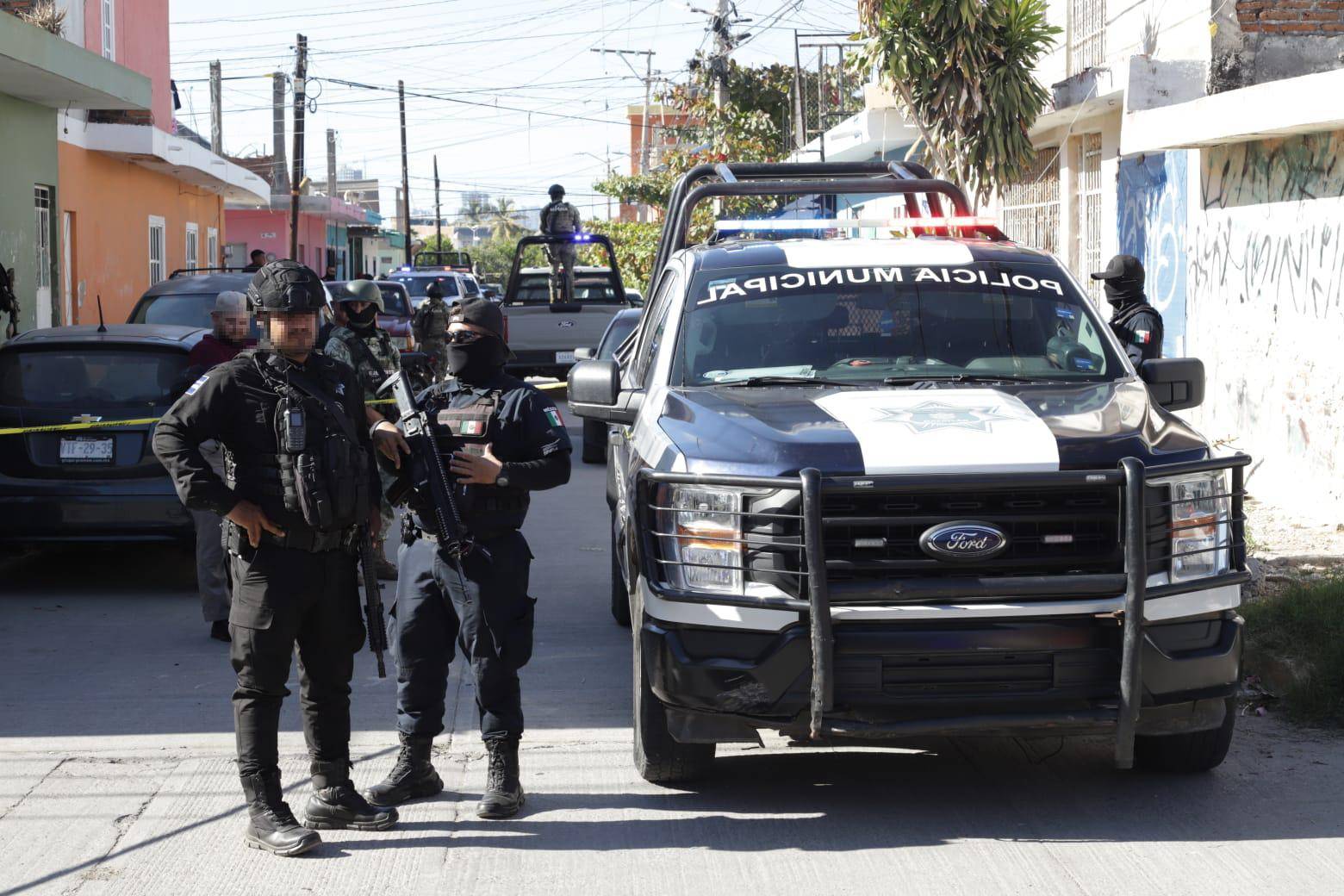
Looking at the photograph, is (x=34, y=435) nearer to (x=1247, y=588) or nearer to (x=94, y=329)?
(x=94, y=329)

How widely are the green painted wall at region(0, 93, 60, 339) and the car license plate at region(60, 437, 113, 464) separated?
→ 25.0ft

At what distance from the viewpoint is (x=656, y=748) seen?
5.45 meters

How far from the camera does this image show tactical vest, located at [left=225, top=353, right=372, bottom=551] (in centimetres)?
490

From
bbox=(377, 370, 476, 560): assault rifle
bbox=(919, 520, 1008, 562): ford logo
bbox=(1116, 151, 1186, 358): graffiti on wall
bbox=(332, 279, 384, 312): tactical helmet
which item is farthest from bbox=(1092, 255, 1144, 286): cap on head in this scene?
bbox=(1116, 151, 1186, 358): graffiti on wall

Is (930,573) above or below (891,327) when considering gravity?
below

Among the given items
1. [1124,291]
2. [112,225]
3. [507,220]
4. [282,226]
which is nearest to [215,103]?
[282,226]

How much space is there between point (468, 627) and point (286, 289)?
123 cm

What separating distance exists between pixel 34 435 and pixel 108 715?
3076 mm

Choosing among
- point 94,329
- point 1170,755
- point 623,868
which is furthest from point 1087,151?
point 623,868

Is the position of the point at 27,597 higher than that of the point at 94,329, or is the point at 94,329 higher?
the point at 94,329

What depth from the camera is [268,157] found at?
53.0m

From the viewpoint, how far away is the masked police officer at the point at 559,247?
75.6 feet

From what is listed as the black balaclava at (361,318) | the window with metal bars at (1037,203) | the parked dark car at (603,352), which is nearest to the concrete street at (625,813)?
the black balaclava at (361,318)

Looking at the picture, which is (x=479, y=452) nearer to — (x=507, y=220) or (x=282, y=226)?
(x=282, y=226)
